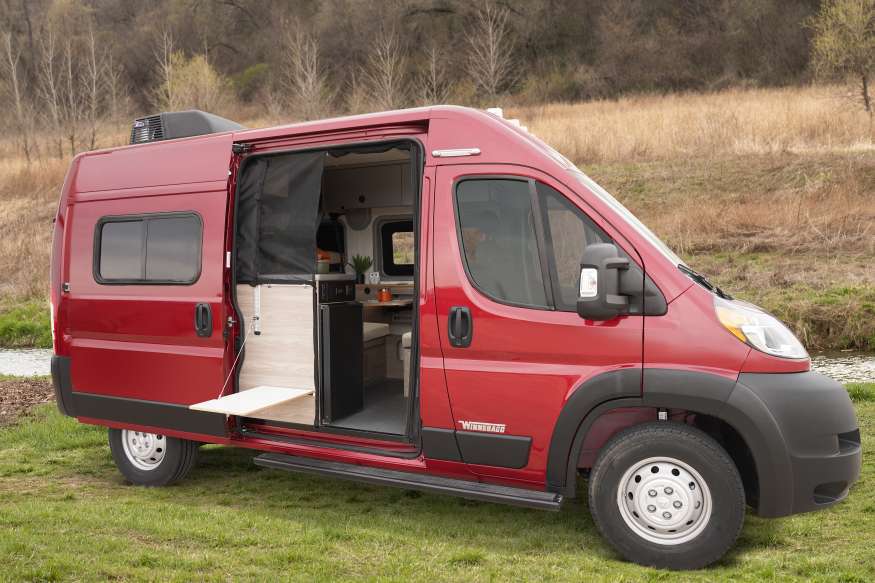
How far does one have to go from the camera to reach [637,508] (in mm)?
4527

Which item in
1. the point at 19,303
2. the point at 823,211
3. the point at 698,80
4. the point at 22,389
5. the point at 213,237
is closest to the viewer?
the point at 213,237

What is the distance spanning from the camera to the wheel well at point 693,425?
4.59 m

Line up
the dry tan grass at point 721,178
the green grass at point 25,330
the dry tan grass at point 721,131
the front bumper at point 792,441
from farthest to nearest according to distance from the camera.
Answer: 1. the dry tan grass at point 721,131
2. the dry tan grass at point 721,178
3. the green grass at point 25,330
4. the front bumper at point 792,441

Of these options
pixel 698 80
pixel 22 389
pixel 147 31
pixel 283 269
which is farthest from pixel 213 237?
pixel 147 31

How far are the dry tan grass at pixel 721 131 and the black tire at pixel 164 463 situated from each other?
19648 mm

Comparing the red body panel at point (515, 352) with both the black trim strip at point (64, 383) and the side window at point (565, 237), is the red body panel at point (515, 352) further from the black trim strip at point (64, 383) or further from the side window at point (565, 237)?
the black trim strip at point (64, 383)

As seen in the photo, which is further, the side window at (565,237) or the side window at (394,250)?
the side window at (394,250)

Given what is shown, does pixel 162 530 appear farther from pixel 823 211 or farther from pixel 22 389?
pixel 823 211

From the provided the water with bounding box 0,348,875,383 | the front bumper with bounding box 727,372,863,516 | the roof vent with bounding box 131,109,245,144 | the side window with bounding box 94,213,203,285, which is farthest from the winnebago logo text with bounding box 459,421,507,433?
the water with bounding box 0,348,875,383

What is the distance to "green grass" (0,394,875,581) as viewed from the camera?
4.30 m

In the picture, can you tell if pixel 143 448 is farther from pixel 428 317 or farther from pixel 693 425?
pixel 693 425

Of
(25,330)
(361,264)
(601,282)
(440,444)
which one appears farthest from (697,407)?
(25,330)

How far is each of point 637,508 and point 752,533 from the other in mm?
991

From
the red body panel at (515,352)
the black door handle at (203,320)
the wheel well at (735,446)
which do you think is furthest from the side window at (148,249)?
the wheel well at (735,446)
